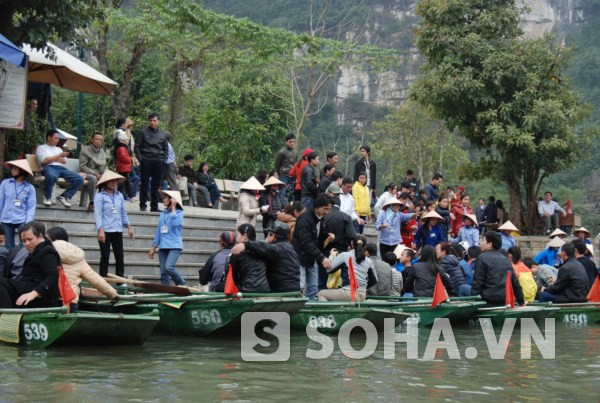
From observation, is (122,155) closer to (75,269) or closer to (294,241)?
(294,241)

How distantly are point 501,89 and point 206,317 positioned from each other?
1645cm

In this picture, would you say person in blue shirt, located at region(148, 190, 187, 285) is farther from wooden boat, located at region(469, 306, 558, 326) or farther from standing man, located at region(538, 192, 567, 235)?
standing man, located at region(538, 192, 567, 235)

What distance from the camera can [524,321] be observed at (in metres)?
14.4

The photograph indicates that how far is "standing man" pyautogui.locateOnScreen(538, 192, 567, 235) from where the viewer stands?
26656 mm

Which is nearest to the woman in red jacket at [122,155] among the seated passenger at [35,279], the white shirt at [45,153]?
the white shirt at [45,153]

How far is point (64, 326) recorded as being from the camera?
10188 millimetres

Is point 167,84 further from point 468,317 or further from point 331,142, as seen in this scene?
point 331,142

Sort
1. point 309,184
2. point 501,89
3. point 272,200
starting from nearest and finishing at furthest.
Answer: point 309,184 < point 272,200 < point 501,89

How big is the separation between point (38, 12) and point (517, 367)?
854 cm

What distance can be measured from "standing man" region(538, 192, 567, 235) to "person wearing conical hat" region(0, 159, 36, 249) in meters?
16.7

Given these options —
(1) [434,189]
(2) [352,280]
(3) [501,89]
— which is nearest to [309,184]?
(2) [352,280]

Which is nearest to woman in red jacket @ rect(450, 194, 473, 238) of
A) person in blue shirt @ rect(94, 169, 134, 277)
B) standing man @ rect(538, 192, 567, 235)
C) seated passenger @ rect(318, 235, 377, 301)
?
standing man @ rect(538, 192, 567, 235)

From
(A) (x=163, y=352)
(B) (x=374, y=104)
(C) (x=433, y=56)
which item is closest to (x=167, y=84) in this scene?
(C) (x=433, y=56)

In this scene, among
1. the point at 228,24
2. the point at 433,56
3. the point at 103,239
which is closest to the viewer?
the point at 103,239
